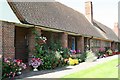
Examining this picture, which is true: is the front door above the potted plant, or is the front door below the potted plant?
above

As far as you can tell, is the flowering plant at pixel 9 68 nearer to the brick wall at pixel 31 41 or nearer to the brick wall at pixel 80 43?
the brick wall at pixel 31 41

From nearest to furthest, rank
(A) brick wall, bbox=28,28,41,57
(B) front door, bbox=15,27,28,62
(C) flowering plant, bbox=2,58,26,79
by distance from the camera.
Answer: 1. (C) flowering plant, bbox=2,58,26,79
2. (A) brick wall, bbox=28,28,41,57
3. (B) front door, bbox=15,27,28,62

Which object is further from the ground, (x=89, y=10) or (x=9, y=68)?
(x=89, y=10)

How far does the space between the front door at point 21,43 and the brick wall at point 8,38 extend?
2.87 m

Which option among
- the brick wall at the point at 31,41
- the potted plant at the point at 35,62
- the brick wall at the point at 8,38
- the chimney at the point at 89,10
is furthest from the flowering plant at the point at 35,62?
the chimney at the point at 89,10

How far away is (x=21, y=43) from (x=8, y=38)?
11.3 ft

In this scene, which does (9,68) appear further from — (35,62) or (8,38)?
(35,62)

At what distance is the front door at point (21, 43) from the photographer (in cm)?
1481

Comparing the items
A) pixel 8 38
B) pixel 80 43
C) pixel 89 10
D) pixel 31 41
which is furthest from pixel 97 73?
pixel 89 10

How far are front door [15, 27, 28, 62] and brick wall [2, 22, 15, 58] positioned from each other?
113 inches

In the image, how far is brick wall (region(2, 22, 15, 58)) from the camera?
37.3ft

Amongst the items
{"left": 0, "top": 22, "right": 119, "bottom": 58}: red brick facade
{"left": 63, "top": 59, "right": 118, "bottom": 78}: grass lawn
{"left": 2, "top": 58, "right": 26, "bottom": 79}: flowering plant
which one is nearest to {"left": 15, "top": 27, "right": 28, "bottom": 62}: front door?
{"left": 0, "top": 22, "right": 119, "bottom": 58}: red brick facade

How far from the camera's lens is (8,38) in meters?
11.7

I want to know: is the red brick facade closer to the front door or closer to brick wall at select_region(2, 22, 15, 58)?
brick wall at select_region(2, 22, 15, 58)
